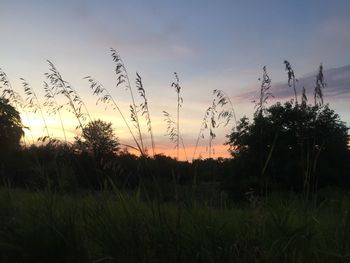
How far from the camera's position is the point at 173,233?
4121mm

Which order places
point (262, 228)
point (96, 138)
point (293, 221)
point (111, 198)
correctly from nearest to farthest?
point (262, 228) < point (293, 221) < point (111, 198) < point (96, 138)

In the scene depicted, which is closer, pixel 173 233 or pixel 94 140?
pixel 173 233

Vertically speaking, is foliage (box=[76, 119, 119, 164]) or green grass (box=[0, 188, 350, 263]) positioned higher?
foliage (box=[76, 119, 119, 164])

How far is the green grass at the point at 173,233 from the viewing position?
3.81 m

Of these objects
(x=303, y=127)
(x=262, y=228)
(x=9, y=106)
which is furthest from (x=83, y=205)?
(x=9, y=106)

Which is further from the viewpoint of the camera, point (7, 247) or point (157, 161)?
point (157, 161)

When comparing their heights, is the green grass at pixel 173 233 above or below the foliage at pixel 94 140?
below

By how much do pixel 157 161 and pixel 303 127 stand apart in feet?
5.64

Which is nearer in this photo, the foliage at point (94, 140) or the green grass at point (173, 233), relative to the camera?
the green grass at point (173, 233)

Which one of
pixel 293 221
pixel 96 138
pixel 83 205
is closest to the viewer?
pixel 293 221

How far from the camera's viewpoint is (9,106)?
7.65 meters

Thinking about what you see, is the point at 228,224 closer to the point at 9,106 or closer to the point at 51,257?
the point at 51,257

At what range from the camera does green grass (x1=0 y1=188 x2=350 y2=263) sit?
3.81 meters

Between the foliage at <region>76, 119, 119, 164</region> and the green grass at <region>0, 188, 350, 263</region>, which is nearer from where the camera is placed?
the green grass at <region>0, 188, 350, 263</region>
